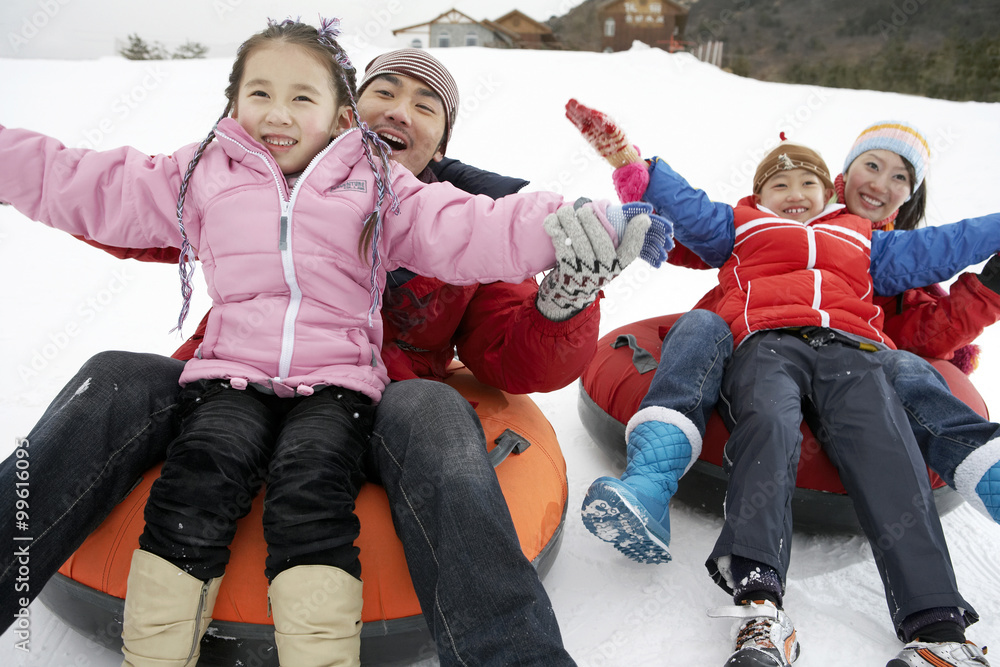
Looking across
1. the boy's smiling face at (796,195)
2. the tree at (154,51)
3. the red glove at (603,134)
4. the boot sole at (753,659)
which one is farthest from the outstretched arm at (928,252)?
the tree at (154,51)

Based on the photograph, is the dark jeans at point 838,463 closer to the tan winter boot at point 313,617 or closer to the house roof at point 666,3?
the tan winter boot at point 313,617

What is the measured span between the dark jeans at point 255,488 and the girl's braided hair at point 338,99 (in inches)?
13.0

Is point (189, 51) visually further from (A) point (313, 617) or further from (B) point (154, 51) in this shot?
(A) point (313, 617)

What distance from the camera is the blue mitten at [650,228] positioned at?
4.05 feet

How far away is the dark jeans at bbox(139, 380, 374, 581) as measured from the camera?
1125 mm

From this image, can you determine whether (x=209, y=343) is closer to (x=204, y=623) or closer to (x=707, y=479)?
(x=204, y=623)

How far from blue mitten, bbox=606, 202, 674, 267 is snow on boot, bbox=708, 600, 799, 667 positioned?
30.3 inches

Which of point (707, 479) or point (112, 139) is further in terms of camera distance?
point (112, 139)

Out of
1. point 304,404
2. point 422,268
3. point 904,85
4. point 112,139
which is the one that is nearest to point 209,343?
point 304,404

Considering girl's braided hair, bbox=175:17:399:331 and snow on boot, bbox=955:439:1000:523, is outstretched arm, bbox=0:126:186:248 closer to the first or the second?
girl's braided hair, bbox=175:17:399:331

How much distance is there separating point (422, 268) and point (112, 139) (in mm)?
7017

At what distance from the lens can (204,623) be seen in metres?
1.17

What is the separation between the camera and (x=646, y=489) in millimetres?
1599

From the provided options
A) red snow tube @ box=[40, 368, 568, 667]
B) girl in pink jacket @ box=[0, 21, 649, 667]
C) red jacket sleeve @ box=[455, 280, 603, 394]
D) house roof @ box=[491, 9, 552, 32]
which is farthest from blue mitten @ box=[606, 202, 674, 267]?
house roof @ box=[491, 9, 552, 32]
